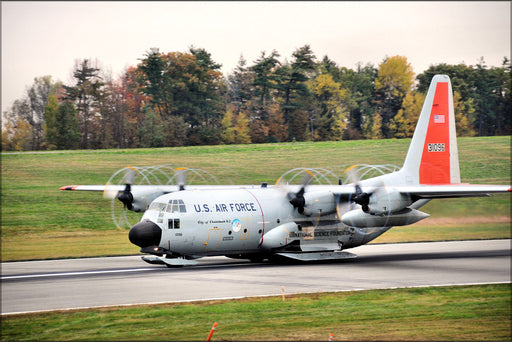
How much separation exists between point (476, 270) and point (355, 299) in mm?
A: 7912

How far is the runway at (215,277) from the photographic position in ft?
63.2

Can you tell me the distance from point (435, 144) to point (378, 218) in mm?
6812

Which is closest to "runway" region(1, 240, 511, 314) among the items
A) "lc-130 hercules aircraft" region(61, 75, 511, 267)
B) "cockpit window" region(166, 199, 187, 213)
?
"lc-130 hercules aircraft" region(61, 75, 511, 267)

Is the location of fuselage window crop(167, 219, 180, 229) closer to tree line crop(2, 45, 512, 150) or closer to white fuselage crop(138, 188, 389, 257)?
white fuselage crop(138, 188, 389, 257)

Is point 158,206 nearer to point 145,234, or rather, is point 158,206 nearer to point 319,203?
point 145,234

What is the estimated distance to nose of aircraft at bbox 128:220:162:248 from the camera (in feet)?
75.0

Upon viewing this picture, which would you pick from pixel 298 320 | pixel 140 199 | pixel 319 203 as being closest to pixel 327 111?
pixel 319 203

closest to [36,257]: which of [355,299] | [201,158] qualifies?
[355,299]

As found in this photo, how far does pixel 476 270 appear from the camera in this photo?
24.3 meters

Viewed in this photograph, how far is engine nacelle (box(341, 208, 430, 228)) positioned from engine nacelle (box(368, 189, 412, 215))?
41 centimetres

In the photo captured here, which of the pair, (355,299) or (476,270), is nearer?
(355,299)

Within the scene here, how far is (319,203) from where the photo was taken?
26594 millimetres

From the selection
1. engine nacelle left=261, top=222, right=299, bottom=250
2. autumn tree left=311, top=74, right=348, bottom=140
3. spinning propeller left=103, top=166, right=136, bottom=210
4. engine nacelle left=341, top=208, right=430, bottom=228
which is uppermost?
autumn tree left=311, top=74, right=348, bottom=140

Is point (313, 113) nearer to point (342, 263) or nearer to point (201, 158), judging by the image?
point (201, 158)
